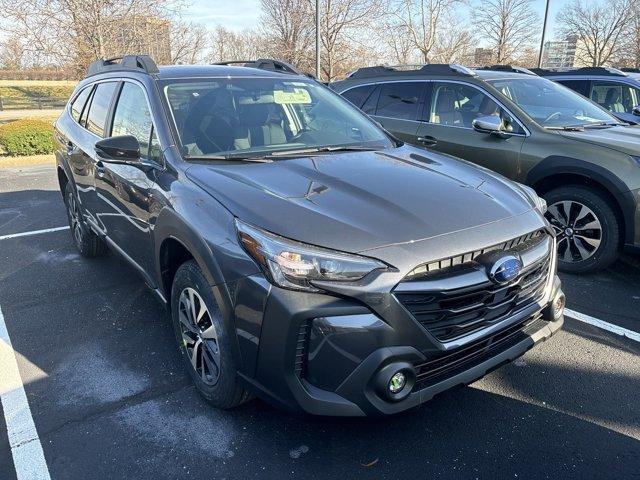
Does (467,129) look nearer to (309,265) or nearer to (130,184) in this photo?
(130,184)

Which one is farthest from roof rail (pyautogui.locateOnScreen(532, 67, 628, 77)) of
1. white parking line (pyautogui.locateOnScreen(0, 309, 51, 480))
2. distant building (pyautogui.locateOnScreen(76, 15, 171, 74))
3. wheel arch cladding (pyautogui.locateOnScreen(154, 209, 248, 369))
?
distant building (pyautogui.locateOnScreen(76, 15, 171, 74))

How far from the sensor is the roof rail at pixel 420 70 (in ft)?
17.9

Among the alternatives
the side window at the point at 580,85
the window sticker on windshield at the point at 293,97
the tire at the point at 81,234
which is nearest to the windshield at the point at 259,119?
the window sticker on windshield at the point at 293,97

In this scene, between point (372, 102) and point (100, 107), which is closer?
point (100, 107)

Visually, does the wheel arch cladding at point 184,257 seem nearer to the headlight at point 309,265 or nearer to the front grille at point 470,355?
the headlight at point 309,265

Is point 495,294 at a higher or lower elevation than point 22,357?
higher

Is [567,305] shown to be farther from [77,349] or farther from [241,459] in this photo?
[77,349]

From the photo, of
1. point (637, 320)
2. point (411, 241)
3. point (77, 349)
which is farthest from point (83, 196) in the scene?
point (637, 320)

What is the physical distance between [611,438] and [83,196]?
431 cm

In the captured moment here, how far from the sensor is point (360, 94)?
20.8ft

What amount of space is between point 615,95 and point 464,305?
770 cm

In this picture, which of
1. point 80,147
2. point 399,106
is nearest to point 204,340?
point 80,147

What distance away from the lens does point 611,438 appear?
100 inches

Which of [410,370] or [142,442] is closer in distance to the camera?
[410,370]
